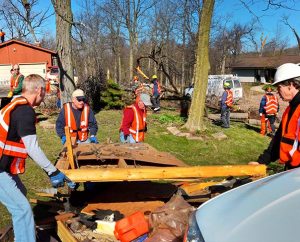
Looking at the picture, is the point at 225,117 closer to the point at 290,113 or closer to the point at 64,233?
the point at 290,113

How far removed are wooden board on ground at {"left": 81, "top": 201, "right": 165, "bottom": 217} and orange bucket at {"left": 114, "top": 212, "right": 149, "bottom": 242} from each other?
2.42 ft

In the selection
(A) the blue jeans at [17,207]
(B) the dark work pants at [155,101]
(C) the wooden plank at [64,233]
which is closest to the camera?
(A) the blue jeans at [17,207]

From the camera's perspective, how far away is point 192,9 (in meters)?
34.2

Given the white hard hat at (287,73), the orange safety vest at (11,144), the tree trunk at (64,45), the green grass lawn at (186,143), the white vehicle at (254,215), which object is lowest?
the green grass lawn at (186,143)

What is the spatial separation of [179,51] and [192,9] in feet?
39.4

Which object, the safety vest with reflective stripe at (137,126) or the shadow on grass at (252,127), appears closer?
the safety vest with reflective stripe at (137,126)

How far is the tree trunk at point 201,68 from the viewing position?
12984mm

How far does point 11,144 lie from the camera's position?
3.85 m

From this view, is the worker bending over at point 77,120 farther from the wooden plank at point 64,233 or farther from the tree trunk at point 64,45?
the tree trunk at point 64,45

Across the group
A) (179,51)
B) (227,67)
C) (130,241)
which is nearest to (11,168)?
(130,241)

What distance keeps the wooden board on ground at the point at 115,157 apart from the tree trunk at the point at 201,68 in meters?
7.69

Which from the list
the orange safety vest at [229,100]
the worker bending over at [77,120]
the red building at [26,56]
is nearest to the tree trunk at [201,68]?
the orange safety vest at [229,100]

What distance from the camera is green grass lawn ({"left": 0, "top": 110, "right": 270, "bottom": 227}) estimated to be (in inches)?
408

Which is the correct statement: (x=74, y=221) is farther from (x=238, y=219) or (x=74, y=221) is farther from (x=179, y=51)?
(x=179, y=51)
